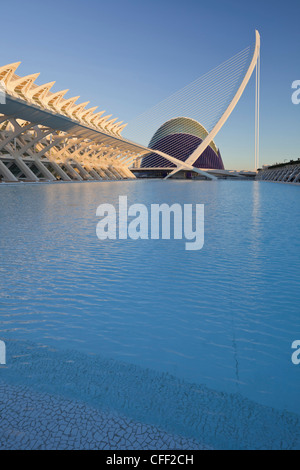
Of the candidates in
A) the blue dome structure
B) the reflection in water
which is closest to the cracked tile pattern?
the reflection in water

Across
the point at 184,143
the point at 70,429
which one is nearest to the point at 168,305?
the point at 70,429

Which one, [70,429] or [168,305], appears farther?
[168,305]

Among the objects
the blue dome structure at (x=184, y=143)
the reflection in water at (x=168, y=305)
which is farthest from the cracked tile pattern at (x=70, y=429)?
the blue dome structure at (x=184, y=143)

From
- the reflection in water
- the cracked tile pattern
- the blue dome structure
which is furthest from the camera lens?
the blue dome structure

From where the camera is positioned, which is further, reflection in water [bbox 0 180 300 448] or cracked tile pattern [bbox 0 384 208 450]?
reflection in water [bbox 0 180 300 448]

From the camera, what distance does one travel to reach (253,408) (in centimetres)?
224

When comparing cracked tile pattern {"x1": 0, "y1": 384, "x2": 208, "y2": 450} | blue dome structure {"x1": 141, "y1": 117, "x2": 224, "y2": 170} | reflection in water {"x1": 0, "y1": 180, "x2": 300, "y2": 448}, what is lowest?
cracked tile pattern {"x1": 0, "y1": 384, "x2": 208, "y2": 450}

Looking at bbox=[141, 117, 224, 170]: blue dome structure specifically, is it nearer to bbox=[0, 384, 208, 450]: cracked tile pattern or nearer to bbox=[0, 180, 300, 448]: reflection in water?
bbox=[0, 180, 300, 448]: reflection in water

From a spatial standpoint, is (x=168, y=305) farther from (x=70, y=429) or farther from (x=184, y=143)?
(x=184, y=143)

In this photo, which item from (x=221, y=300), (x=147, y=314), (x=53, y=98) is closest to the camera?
(x=147, y=314)

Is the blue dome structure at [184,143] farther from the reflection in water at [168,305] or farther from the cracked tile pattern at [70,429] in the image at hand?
the cracked tile pattern at [70,429]
